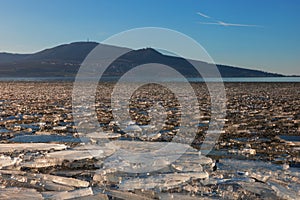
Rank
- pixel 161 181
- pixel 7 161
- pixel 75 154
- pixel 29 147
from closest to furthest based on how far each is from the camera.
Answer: pixel 161 181, pixel 7 161, pixel 75 154, pixel 29 147

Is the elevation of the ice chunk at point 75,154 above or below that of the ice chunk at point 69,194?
above

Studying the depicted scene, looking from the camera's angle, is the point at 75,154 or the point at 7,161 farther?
the point at 75,154

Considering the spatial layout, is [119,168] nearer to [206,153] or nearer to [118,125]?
[206,153]

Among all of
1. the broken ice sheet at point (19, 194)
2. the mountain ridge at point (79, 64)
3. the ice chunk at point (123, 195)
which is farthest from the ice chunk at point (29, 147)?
the mountain ridge at point (79, 64)

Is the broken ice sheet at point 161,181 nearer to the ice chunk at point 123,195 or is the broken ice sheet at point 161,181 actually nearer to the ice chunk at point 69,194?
the ice chunk at point 123,195

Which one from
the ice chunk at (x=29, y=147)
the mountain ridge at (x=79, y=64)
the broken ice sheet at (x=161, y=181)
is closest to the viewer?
the broken ice sheet at (x=161, y=181)

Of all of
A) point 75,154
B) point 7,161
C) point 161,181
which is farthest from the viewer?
point 75,154

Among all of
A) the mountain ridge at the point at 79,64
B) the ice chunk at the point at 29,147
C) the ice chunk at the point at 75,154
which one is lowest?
the ice chunk at the point at 29,147

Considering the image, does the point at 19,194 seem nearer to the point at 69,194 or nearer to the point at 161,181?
the point at 69,194

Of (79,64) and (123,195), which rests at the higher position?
(79,64)

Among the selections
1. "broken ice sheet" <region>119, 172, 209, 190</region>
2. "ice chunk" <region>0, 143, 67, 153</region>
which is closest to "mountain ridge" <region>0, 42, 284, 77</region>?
"ice chunk" <region>0, 143, 67, 153</region>

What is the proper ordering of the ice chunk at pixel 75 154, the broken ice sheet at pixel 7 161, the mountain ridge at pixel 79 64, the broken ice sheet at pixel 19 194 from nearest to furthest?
the broken ice sheet at pixel 19 194, the broken ice sheet at pixel 7 161, the ice chunk at pixel 75 154, the mountain ridge at pixel 79 64

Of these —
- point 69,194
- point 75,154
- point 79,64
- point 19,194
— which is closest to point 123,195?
point 69,194
